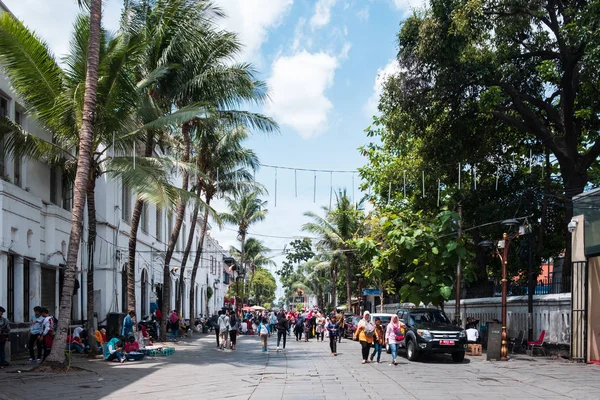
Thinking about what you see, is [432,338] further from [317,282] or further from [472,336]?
[317,282]

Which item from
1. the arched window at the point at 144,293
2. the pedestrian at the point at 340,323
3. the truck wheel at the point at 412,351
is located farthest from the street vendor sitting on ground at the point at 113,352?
the arched window at the point at 144,293

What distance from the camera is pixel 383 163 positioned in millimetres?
36156

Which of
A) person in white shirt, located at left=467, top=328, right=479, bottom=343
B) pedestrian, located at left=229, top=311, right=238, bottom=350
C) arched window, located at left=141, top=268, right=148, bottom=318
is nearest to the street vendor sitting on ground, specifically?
pedestrian, located at left=229, top=311, right=238, bottom=350

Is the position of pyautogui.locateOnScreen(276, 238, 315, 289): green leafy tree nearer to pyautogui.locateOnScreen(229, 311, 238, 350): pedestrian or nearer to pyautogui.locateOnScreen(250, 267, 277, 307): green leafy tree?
pyautogui.locateOnScreen(250, 267, 277, 307): green leafy tree

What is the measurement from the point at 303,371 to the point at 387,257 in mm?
11026

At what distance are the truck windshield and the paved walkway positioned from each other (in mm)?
1335

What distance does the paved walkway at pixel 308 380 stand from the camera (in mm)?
12414

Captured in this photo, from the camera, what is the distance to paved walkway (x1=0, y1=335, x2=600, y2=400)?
1241 cm

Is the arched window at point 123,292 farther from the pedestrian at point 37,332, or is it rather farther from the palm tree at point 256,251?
the palm tree at point 256,251

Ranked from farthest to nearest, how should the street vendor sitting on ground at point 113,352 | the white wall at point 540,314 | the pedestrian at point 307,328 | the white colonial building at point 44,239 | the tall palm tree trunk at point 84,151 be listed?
the pedestrian at point 307,328 → the white wall at point 540,314 → the white colonial building at point 44,239 → the street vendor sitting on ground at point 113,352 → the tall palm tree trunk at point 84,151

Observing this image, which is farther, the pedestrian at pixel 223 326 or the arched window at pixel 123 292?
the arched window at pixel 123 292

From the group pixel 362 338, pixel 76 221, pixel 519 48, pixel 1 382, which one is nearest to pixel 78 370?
pixel 1 382

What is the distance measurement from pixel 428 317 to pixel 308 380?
26.5 ft

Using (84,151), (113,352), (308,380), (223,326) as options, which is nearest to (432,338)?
(308,380)
